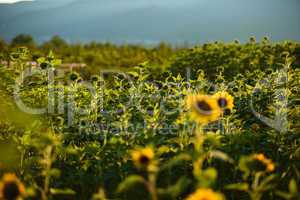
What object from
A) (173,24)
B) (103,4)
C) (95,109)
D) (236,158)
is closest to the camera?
(236,158)

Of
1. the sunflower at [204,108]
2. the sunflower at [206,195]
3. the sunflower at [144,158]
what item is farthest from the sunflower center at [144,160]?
the sunflower at [204,108]

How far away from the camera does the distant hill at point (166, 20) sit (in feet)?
165

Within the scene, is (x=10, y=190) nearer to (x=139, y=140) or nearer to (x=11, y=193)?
(x=11, y=193)

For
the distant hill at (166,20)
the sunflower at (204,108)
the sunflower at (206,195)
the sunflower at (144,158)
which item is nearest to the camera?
the sunflower at (206,195)

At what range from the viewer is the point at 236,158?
139 inches

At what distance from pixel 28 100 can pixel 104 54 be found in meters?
11.1

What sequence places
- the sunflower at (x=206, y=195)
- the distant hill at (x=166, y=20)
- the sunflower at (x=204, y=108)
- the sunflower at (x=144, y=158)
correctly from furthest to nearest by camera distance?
the distant hill at (x=166, y=20) → the sunflower at (x=204, y=108) → the sunflower at (x=144, y=158) → the sunflower at (x=206, y=195)

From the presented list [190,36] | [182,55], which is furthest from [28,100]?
[190,36]

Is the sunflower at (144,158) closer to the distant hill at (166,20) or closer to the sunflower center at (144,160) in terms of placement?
the sunflower center at (144,160)

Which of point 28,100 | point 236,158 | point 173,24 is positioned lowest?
point 236,158

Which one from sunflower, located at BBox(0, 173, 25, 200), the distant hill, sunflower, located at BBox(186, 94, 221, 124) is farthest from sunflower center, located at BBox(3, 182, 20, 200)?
the distant hill

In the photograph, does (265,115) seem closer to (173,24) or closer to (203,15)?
(203,15)

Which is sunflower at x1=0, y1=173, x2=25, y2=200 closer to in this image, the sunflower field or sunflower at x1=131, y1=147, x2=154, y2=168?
the sunflower field

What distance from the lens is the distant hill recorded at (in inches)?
1986
